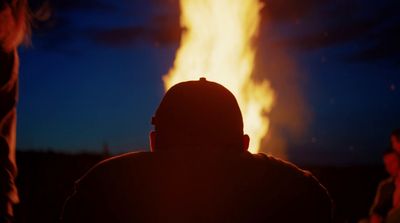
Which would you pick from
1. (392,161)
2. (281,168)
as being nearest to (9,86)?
(281,168)

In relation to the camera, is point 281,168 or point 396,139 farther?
point 396,139

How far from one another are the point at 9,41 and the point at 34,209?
8940 millimetres

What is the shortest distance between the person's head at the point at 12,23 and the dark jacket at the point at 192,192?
219cm

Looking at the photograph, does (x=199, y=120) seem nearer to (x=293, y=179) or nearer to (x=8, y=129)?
(x=293, y=179)

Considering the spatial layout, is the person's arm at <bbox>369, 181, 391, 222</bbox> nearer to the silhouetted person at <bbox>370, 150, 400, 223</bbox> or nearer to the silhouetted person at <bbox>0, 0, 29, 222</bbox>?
the silhouetted person at <bbox>370, 150, 400, 223</bbox>

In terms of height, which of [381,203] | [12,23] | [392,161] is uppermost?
[12,23]

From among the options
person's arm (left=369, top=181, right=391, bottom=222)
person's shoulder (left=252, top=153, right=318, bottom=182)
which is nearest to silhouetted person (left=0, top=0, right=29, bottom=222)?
person's shoulder (left=252, top=153, right=318, bottom=182)

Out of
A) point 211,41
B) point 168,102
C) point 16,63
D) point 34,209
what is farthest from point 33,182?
point 168,102

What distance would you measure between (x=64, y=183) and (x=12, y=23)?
9.82 metres

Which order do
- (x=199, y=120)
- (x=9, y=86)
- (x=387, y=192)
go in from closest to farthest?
(x=199, y=120) → (x=9, y=86) → (x=387, y=192)

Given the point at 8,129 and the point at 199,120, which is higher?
the point at 199,120

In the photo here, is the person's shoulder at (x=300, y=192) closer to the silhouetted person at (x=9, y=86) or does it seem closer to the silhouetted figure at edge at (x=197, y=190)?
the silhouetted figure at edge at (x=197, y=190)

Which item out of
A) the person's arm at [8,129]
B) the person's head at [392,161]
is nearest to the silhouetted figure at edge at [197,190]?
the person's arm at [8,129]

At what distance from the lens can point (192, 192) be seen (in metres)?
1.88
